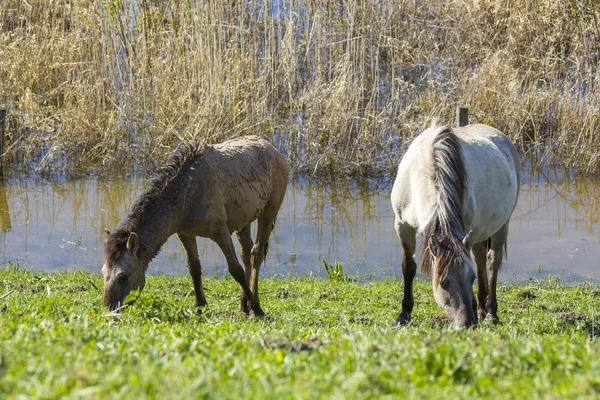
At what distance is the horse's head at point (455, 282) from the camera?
592cm

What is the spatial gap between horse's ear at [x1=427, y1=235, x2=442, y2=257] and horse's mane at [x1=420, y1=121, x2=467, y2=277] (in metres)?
0.02

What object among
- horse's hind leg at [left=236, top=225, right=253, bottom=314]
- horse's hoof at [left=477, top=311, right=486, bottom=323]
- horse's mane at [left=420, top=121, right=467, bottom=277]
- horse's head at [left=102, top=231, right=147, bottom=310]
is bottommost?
horse's hoof at [left=477, top=311, right=486, bottom=323]

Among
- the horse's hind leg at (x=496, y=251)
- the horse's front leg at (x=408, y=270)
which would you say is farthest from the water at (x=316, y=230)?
the horse's front leg at (x=408, y=270)

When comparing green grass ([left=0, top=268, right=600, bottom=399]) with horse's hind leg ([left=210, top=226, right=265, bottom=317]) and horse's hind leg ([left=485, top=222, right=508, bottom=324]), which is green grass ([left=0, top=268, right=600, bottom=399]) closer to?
horse's hind leg ([left=210, top=226, right=265, bottom=317])

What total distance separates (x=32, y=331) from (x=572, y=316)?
18.0 ft

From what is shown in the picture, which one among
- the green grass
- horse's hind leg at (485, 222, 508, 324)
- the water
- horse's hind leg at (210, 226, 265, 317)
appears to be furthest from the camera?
the water

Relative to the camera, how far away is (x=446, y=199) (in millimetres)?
6410

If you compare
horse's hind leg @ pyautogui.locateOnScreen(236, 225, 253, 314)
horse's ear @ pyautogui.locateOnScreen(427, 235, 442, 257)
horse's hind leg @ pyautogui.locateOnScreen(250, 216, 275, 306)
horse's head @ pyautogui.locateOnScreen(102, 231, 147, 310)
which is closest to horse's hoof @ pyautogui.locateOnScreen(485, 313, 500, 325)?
horse's ear @ pyautogui.locateOnScreen(427, 235, 442, 257)

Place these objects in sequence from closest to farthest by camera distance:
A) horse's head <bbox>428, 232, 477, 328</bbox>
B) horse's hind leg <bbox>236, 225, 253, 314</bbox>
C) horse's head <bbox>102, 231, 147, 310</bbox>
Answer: horse's head <bbox>428, 232, 477, 328</bbox> < horse's head <bbox>102, 231, 147, 310</bbox> < horse's hind leg <bbox>236, 225, 253, 314</bbox>

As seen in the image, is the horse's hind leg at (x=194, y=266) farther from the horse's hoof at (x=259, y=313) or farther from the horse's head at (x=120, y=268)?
the horse's head at (x=120, y=268)

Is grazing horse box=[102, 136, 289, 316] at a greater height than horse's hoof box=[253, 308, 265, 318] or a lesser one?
greater

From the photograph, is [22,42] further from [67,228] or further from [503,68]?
[503,68]

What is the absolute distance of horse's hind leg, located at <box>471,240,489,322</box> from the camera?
8.03 metres

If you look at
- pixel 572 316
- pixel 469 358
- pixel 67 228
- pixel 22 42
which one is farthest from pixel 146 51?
pixel 469 358
